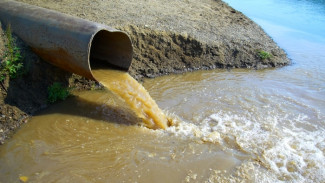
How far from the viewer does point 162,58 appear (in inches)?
297

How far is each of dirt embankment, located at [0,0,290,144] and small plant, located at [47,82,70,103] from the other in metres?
0.11

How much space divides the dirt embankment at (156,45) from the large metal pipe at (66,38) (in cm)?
35

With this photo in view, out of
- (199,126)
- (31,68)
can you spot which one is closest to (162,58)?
(199,126)

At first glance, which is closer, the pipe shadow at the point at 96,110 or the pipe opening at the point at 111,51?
the pipe shadow at the point at 96,110

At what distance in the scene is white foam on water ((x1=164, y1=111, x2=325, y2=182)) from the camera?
14.1 feet

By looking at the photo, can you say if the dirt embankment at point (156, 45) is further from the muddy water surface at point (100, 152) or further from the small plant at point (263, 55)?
the muddy water surface at point (100, 152)

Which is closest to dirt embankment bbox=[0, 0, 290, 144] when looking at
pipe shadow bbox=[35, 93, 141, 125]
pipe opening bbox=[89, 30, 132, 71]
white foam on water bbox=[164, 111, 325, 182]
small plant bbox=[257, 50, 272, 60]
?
small plant bbox=[257, 50, 272, 60]

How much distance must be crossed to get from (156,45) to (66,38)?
2.91m

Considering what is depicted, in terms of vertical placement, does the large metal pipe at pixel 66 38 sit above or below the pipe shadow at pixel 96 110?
above

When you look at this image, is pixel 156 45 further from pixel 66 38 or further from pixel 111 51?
pixel 66 38

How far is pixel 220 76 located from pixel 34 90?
177 inches

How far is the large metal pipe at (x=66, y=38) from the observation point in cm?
484

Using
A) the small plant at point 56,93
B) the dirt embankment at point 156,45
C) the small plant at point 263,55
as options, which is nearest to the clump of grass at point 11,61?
the dirt embankment at point 156,45

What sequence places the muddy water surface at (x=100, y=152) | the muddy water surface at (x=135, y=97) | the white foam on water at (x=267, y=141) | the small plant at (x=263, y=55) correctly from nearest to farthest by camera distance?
the muddy water surface at (x=100, y=152) < the white foam on water at (x=267, y=141) < the muddy water surface at (x=135, y=97) < the small plant at (x=263, y=55)
